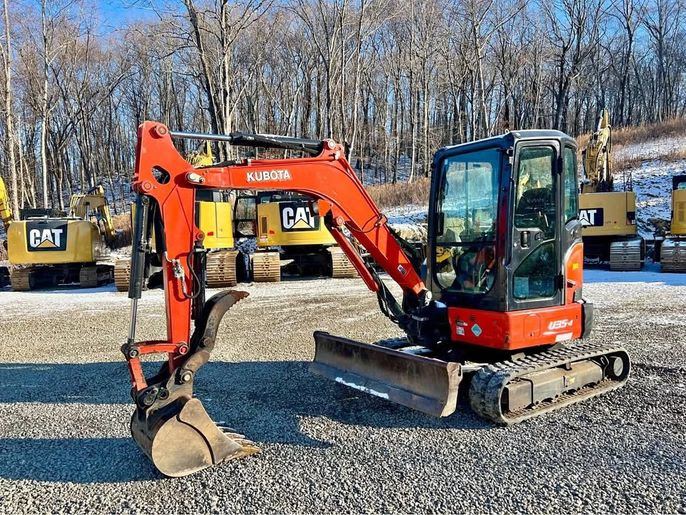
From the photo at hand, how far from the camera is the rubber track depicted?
4.28 meters

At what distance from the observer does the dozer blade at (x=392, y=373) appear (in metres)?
4.12

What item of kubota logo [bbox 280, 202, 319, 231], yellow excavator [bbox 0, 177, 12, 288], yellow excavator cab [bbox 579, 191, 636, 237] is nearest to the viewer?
kubota logo [bbox 280, 202, 319, 231]

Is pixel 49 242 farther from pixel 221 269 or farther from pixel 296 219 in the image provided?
pixel 296 219

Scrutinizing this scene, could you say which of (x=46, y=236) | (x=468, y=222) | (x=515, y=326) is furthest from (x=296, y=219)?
(x=515, y=326)

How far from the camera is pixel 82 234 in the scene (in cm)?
1467

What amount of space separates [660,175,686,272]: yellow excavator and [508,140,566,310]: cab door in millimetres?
10931

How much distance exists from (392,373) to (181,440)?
185cm

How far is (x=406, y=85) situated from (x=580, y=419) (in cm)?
3917

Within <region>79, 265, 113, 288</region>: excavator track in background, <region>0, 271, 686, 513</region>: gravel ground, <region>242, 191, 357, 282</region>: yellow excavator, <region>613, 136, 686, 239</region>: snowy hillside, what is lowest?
<region>0, 271, 686, 513</region>: gravel ground

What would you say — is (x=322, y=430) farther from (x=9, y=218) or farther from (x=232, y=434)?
(x=9, y=218)

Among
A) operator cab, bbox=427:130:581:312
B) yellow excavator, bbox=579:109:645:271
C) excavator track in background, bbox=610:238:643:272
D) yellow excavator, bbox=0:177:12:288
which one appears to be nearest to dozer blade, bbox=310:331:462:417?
operator cab, bbox=427:130:581:312

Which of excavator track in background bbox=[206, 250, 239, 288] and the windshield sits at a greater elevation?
the windshield

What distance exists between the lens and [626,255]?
14.6m

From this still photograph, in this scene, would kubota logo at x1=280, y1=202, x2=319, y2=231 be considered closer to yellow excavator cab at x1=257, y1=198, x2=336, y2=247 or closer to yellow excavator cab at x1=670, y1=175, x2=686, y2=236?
yellow excavator cab at x1=257, y1=198, x2=336, y2=247
